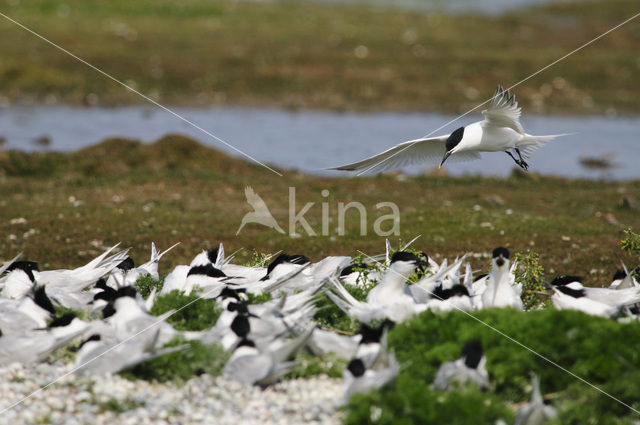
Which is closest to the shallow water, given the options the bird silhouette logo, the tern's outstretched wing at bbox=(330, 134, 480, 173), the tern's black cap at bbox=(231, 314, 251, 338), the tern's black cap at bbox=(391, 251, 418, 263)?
the bird silhouette logo

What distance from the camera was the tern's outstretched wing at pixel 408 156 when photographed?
8.30m

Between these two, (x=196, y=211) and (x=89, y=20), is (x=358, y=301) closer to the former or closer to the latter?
(x=196, y=211)

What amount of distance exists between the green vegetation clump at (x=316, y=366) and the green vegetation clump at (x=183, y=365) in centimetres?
58

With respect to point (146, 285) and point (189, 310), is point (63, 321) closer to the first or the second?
point (189, 310)

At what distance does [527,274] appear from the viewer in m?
8.54

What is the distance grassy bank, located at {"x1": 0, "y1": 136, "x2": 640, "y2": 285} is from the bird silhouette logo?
0.16 m

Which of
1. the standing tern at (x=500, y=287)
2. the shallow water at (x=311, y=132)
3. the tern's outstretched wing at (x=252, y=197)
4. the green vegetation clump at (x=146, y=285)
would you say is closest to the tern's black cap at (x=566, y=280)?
the standing tern at (x=500, y=287)

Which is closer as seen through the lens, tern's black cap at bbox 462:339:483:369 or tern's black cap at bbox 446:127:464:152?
tern's black cap at bbox 462:339:483:369

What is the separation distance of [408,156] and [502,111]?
1.45m

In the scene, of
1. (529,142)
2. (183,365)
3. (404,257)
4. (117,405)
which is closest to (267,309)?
(183,365)

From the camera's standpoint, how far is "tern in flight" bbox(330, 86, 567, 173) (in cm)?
763

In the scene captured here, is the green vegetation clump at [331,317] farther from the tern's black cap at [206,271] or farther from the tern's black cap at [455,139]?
the tern's black cap at [455,139]

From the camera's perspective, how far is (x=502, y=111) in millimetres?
7570

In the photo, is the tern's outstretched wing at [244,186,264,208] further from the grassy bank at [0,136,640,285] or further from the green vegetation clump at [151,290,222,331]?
the green vegetation clump at [151,290,222,331]
